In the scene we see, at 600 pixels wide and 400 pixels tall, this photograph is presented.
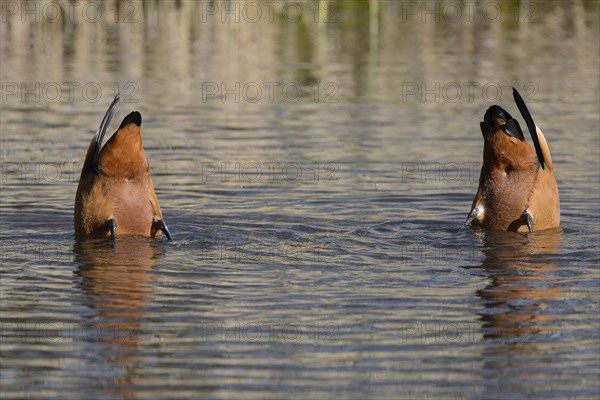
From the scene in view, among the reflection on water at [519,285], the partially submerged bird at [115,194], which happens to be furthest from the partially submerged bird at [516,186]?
the partially submerged bird at [115,194]

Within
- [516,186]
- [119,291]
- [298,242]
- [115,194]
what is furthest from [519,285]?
[115,194]

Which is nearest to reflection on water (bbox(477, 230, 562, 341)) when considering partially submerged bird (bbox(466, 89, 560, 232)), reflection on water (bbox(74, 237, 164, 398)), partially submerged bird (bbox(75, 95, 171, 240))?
partially submerged bird (bbox(466, 89, 560, 232))

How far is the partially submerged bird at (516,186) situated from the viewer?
8883 mm

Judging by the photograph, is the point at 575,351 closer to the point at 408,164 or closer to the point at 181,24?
the point at 408,164

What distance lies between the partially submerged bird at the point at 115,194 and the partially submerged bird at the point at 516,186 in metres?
2.27

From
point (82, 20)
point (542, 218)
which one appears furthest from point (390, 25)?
point (542, 218)

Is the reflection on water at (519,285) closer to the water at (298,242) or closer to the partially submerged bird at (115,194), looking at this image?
the water at (298,242)

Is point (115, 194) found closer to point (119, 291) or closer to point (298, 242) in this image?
point (298, 242)

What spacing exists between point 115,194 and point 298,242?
129 cm

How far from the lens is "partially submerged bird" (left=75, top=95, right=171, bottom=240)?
857 cm

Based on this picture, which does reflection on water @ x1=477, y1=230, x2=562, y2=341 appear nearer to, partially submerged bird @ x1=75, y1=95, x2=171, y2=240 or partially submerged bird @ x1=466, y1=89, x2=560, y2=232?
partially submerged bird @ x1=466, y1=89, x2=560, y2=232

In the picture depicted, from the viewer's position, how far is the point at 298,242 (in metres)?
8.79

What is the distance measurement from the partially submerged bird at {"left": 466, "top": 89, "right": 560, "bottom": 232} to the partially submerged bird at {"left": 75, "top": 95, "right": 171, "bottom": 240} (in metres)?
2.27

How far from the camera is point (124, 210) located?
874cm
